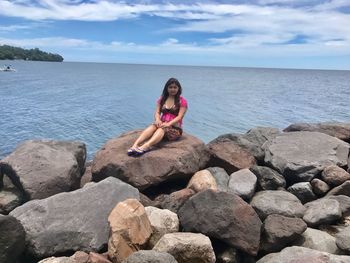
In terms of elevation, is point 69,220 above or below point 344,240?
below

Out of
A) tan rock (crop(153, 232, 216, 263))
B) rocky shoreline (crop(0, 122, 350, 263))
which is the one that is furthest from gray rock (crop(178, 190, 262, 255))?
tan rock (crop(153, 232, 216, 263))

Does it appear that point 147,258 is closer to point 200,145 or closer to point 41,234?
point 41,234

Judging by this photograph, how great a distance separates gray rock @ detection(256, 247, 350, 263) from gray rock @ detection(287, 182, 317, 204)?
2585 mm

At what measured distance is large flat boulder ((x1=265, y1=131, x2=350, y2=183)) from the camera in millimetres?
10180

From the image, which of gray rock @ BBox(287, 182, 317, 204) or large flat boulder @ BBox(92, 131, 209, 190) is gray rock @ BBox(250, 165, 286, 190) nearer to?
gray rock @ BBox(287, 182, 317, 204)

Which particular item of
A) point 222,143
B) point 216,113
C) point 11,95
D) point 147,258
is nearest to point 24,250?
point 147,258

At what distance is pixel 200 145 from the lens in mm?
10766

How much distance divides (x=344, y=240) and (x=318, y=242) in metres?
0.48

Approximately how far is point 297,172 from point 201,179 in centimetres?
234

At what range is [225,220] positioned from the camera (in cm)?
754

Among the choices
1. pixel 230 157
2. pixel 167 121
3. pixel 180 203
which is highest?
pixel 167 121

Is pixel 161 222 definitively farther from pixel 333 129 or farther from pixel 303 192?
pixel 333 129

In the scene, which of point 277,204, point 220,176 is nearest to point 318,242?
point 277,204

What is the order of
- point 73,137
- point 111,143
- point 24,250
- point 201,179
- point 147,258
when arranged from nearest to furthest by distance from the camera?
point 147,258 < point 24,250 < point 201,179 < point 111,143 < point 73,137
